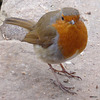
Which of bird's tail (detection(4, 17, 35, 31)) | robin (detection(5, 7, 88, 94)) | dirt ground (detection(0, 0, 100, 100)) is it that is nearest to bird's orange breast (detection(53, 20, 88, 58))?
robin (detection(5, 7, 88, 94))

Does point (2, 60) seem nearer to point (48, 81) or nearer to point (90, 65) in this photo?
point (48, 81)

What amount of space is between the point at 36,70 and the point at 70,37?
98cm

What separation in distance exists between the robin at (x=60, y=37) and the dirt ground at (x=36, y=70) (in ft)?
0.69

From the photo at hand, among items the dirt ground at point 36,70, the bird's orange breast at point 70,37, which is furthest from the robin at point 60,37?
the dirt ground at point 36,70

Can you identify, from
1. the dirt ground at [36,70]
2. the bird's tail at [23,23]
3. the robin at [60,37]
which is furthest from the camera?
the bird's tail at [23,23]

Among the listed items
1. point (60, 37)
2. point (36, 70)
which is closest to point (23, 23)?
point (36, 70)

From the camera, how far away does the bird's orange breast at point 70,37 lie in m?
3.33

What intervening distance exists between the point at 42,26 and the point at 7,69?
0.85 m

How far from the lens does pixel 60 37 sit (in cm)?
343

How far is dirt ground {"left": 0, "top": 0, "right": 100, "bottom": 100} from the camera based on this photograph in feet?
11.8

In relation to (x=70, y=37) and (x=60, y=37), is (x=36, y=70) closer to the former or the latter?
(x=60, y=37)

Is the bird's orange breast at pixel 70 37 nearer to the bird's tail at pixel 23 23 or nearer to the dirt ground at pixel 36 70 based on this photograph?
the dirt ground at pixel 36 70

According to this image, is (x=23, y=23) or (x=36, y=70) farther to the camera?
(x=23, y=23)

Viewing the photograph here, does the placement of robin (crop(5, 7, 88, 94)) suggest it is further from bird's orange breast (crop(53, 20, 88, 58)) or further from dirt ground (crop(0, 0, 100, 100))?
dirt ground (crop(0, 0, 100, 100))
